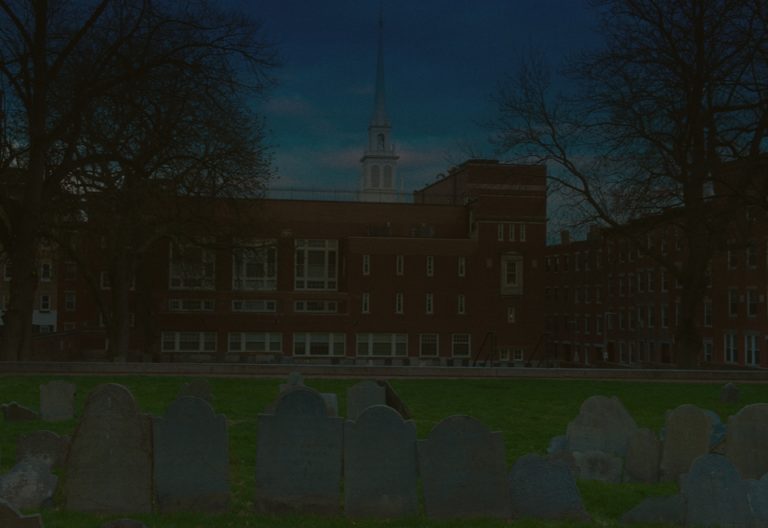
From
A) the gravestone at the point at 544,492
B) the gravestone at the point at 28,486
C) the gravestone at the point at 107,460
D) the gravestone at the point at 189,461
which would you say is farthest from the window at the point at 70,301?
the gravestone at the point at 544,492

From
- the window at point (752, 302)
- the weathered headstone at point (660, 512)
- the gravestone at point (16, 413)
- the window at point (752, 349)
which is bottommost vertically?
the weathered headstone at point (660, 512)

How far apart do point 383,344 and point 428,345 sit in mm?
3180

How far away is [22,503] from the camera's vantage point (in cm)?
1005

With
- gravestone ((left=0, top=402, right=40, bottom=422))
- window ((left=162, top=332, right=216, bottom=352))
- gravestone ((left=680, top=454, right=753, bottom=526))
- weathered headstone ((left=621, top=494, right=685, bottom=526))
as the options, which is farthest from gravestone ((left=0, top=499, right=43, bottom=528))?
window ((left=162, top=332, right=216, bottom=352))

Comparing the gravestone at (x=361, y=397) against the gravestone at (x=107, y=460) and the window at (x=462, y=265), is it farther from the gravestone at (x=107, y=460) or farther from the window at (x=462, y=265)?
the window at (x=462, y=265)

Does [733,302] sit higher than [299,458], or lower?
higher

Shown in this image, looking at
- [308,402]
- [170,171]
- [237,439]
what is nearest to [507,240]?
[170,171]

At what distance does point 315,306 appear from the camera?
65.9 metres

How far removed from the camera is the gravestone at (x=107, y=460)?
1012 centimetres

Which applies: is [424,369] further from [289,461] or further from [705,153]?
[289,461]

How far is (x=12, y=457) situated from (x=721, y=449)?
9447 millimetres

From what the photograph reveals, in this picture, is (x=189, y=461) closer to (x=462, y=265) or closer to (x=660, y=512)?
(x=660, y=512)

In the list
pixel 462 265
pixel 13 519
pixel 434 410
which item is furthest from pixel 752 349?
pixel 13 519

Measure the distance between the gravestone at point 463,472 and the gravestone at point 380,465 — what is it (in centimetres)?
20
